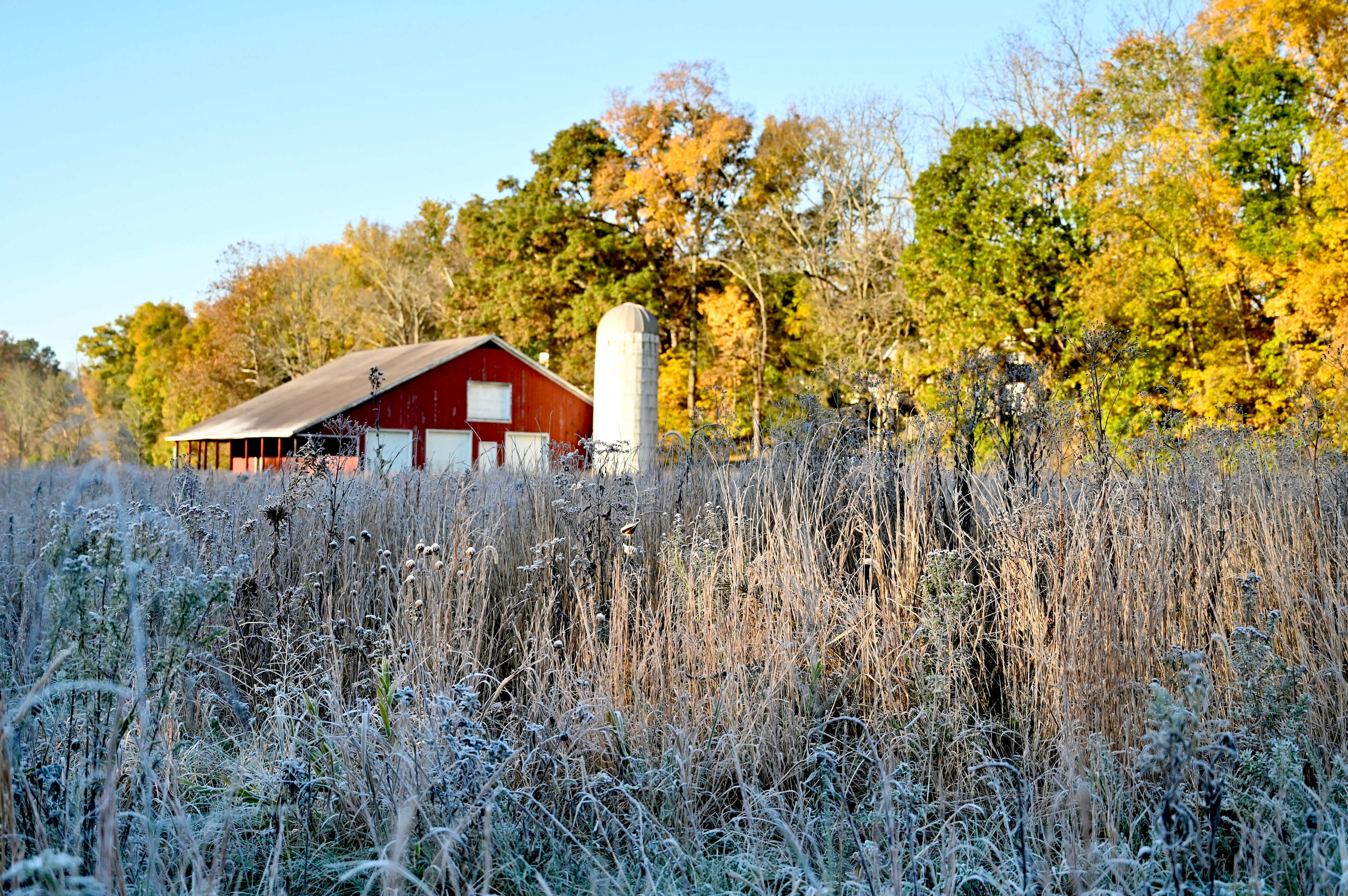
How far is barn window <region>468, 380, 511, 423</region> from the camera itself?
95.1ft

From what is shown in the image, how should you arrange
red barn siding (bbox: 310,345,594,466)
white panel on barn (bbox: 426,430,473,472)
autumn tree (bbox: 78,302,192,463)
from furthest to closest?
1. autumn tree (bbox: 78,302,192,463)
2. white panel on barn (bbox: 426,430,473,472)
3. red barn siding (bbox: 310,345,594,466)

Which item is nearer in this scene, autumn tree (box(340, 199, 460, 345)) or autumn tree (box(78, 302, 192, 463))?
autumn tree (box(340, 199, 460, 345))

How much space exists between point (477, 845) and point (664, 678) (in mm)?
1310

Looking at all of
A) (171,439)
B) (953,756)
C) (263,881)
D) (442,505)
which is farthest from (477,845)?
(171,439)

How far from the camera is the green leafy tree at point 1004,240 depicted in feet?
76.0

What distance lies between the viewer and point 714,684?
3.94 m

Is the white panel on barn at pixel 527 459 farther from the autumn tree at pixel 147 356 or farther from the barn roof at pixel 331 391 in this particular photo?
the autumn tree at pixel 147 356

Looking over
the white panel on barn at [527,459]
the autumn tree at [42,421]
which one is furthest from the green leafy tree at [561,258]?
the white panel on barn at [527,459]

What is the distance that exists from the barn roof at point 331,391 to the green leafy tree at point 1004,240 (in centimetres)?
1106

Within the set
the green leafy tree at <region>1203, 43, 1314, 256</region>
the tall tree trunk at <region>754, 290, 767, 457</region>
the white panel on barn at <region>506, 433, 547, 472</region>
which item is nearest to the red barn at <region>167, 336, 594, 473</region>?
the tall tree trunk at <region>754, 290, 767, 457</region>

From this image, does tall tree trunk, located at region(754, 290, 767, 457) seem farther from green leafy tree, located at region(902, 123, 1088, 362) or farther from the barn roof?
green leafy tree, located at region(902, 123, 1088, 362)

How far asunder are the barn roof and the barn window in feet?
3.58

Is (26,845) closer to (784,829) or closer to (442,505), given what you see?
(784,829)

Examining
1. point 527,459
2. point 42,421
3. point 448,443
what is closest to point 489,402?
point 448,443
